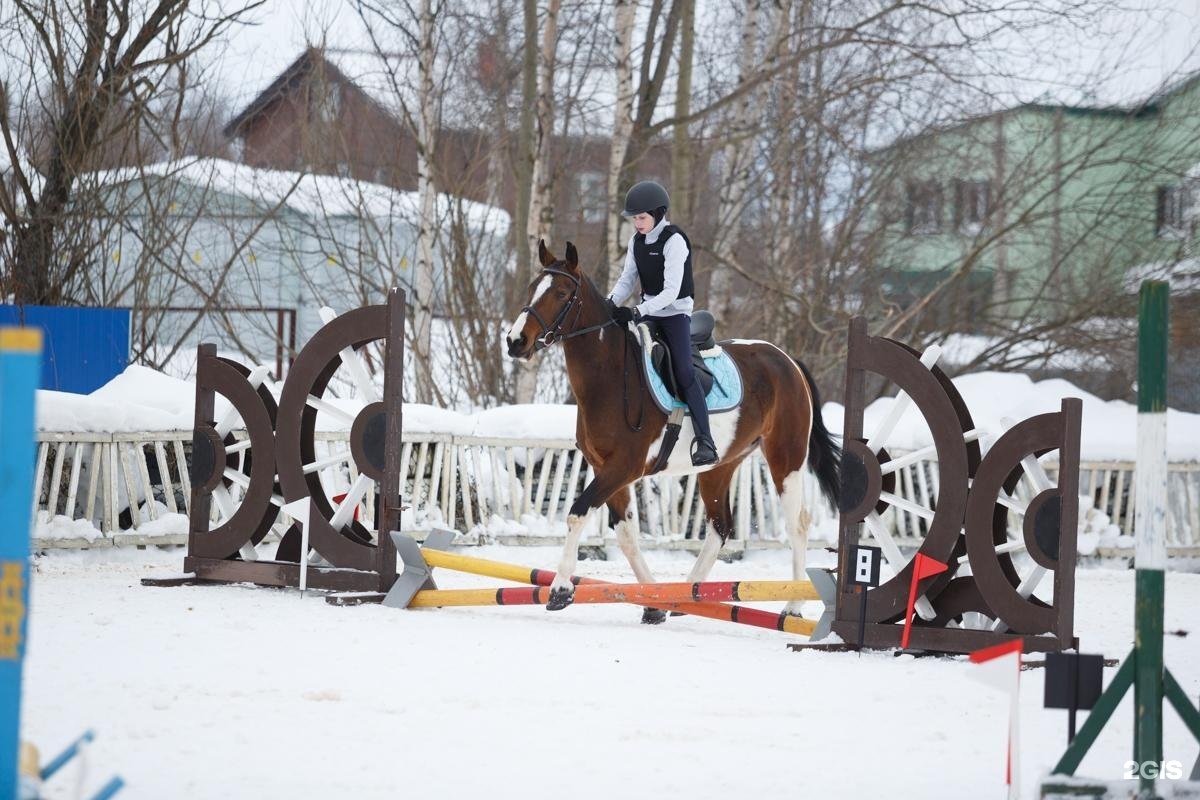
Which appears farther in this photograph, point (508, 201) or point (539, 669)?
point (508, 201)

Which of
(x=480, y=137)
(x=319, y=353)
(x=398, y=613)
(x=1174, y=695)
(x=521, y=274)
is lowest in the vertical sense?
(x=398, y=613)

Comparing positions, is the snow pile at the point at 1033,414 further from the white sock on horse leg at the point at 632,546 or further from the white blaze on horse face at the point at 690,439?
Result: the white sock on horse leg at the point at 632,546

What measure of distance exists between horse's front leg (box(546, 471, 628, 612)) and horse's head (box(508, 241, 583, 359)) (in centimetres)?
88

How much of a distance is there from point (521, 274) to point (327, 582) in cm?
674

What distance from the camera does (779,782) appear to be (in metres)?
4.15


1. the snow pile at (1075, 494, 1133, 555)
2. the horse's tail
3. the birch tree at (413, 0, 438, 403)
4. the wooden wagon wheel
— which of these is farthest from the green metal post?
the birch tree at (413, 0, 438, 403)

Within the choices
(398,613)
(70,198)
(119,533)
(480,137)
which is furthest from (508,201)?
(398,613)

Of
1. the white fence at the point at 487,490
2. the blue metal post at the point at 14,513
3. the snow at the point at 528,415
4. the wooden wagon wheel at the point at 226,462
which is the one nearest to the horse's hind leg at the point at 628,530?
the snow at the point at 528,415

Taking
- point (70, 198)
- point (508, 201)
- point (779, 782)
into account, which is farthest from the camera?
point (508, 201)

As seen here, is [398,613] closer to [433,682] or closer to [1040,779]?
[433,682]

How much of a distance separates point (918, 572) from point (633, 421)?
185cm

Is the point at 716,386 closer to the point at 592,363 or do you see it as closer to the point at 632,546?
the point at 592,363

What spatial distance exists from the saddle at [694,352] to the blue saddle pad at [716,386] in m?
0.03

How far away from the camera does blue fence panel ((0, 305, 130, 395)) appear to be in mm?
13039
